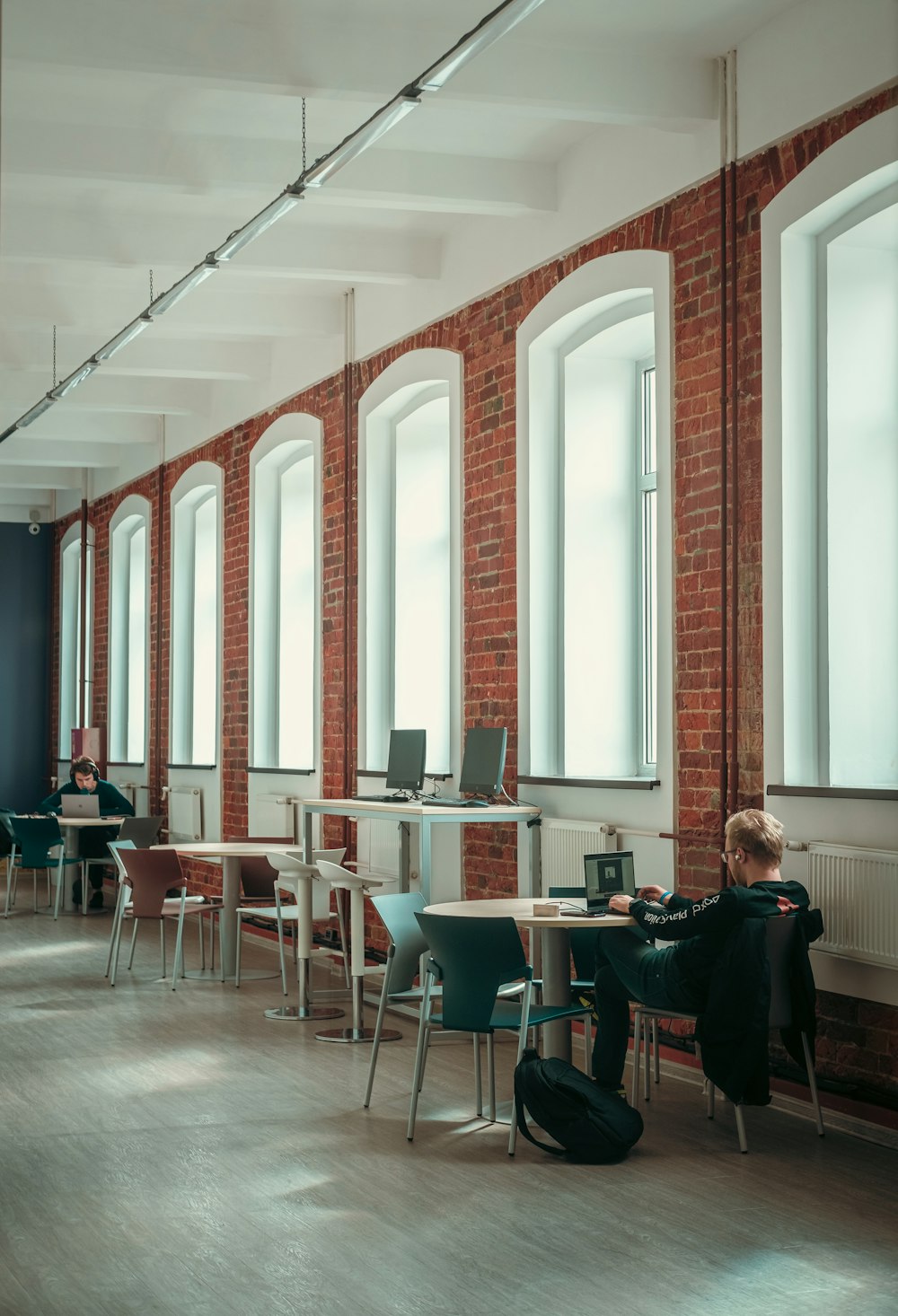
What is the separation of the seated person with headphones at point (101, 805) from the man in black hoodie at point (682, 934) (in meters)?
7.72

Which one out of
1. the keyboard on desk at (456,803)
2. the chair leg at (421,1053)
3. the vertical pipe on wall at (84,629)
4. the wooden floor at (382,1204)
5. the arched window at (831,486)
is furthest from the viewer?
the vertical pipe on wall at (84,629)

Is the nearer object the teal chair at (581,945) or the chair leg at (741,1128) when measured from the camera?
the chair leg at (741,1128)

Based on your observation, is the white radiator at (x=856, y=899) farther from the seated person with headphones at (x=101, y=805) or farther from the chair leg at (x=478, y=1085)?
the seated person with headphones at (x=101, y=805)

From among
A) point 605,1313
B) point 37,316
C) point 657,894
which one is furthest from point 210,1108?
point 37,316

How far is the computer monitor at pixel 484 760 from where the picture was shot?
7.47 metres

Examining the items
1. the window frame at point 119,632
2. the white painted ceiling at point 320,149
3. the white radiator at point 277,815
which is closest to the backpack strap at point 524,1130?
the white painted ceiling at point 320,149

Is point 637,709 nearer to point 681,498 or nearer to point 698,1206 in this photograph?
point 681,498

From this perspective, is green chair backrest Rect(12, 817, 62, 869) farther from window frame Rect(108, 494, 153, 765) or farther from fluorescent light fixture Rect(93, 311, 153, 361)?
fluorescent light fixture Rect(93, 311, 153, 361)

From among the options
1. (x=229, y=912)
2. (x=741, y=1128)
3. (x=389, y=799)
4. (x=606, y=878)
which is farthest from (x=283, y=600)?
(x=741, y=1128)

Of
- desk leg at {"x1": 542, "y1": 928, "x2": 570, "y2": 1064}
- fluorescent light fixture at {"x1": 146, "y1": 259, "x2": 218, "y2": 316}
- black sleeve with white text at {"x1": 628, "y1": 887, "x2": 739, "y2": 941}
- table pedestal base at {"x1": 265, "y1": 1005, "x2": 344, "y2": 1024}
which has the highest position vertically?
→ fluorescent light fixture at {"x1": 146, "y1": 259, "x2": 218, "y2": 316}

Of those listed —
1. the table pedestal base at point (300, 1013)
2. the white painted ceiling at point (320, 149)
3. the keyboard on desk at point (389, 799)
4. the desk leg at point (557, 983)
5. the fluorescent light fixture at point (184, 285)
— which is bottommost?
the table pedestal base at point (300, 1013)

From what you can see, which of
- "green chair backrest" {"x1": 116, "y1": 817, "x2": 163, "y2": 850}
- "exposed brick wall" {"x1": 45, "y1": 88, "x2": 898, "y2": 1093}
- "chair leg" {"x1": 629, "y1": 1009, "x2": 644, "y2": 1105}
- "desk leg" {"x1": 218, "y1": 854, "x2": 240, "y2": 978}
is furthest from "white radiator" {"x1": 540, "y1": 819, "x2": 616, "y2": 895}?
"green chair backrest" {"x1": 116, "y1": 817, "x2": 163, "y2": 850}

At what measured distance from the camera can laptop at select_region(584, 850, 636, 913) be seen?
218 inches

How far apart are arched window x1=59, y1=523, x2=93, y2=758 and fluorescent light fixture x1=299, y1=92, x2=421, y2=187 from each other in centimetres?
1030
